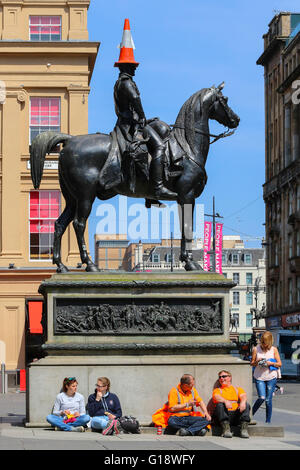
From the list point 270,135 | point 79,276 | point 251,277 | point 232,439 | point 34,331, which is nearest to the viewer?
point 232,439

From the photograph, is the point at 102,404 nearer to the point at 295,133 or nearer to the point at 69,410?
the point at 69,410

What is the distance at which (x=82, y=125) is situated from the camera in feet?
143

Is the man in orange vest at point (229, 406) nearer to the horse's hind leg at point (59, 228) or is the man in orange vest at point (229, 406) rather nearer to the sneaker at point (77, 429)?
the sneaker at point (77, 429)

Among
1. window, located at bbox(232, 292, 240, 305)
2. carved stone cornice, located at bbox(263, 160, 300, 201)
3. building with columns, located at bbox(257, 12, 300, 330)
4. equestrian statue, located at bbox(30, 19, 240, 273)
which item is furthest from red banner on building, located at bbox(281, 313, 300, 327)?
window, located at bbox(232, 292, 240, 305)

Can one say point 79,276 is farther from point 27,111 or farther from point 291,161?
point 291,161

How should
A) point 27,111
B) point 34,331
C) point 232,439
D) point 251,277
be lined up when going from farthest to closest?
point 251,277
point 27,111
point 34,331
point 232,439

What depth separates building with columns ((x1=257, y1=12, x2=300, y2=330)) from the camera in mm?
83438

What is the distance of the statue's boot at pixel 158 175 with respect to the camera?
694 inches

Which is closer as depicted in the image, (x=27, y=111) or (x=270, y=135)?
(x=27, y=111)

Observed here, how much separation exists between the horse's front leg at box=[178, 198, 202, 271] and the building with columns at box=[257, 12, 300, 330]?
62406mm

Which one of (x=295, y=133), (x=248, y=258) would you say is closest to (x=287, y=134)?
(x=295, y=133)

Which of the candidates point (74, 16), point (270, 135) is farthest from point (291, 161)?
point (74, 16)

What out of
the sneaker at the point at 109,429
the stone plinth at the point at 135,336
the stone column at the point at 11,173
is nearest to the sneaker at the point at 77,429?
the sneaker at the point at 109,429

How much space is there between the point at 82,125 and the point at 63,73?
2.55 m
